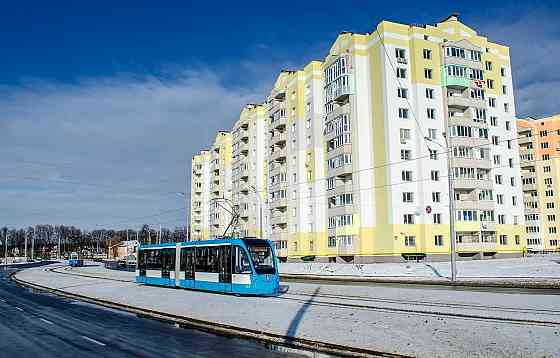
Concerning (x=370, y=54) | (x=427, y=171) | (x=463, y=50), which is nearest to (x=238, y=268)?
(x=427, y=171)

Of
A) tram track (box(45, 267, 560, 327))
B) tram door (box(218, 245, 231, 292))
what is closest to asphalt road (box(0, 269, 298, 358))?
tram track (box(45, 267, 560, 327))

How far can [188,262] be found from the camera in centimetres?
2973

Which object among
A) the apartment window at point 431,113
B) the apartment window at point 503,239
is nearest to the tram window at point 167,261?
the apartment window at point 431,113

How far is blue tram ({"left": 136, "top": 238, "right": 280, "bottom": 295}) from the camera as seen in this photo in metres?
24.9

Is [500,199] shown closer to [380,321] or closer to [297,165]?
[297,165]

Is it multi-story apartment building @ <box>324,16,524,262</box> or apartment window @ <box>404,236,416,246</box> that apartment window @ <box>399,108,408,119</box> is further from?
apartment window @ <box>404,236,416,246</box>

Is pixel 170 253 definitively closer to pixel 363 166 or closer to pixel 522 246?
pixel 363 166

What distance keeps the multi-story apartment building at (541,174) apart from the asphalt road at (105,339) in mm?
102680

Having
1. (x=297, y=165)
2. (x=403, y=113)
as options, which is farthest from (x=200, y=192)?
(x=403, y=113)

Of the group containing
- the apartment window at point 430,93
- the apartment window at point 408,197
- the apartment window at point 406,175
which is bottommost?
the apartment window at point 408,197

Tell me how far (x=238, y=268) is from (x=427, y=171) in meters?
39.0

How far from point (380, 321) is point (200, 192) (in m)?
122

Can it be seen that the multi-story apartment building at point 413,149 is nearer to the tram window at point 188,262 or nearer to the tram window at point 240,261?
the tram window at point 188,262

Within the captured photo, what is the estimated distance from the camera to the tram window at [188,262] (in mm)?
29406
